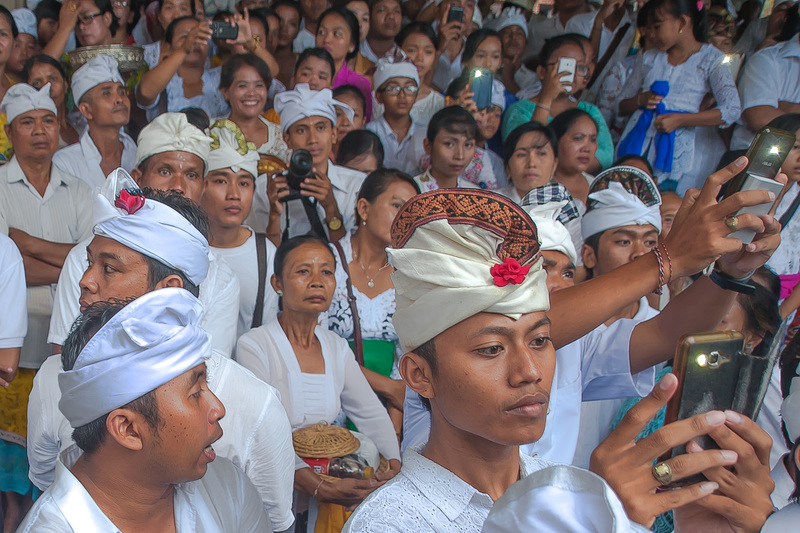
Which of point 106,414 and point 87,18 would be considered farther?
point 87,18

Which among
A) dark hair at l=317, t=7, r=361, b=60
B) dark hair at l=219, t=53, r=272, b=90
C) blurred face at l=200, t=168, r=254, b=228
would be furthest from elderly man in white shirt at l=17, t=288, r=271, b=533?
dark hair at l=317, t=7, r=361, b=60

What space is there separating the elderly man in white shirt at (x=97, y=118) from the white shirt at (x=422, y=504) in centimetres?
336

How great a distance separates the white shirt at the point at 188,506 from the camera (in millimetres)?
1438

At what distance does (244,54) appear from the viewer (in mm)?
4672

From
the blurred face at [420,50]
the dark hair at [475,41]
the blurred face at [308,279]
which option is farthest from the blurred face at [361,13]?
the blurred face at [308,279]

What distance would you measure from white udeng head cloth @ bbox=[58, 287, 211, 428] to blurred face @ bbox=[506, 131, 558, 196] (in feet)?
10.5

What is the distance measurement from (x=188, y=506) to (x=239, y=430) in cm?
49

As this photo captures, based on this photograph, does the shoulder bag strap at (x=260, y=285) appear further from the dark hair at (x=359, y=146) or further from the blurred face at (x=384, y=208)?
the dark hair at (x=359, y=146)

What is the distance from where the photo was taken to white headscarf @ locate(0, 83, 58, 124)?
3.70 meters

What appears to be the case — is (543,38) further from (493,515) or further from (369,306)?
(493,515)

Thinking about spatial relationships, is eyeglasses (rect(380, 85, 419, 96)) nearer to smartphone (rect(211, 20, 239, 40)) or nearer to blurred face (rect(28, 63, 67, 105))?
smartphone (rect(211, 20, 239, 40))

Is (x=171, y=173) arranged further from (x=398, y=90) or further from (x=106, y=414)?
(x=398, y=90)

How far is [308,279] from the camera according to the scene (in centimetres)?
319

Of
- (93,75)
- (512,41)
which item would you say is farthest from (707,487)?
(512,41)
